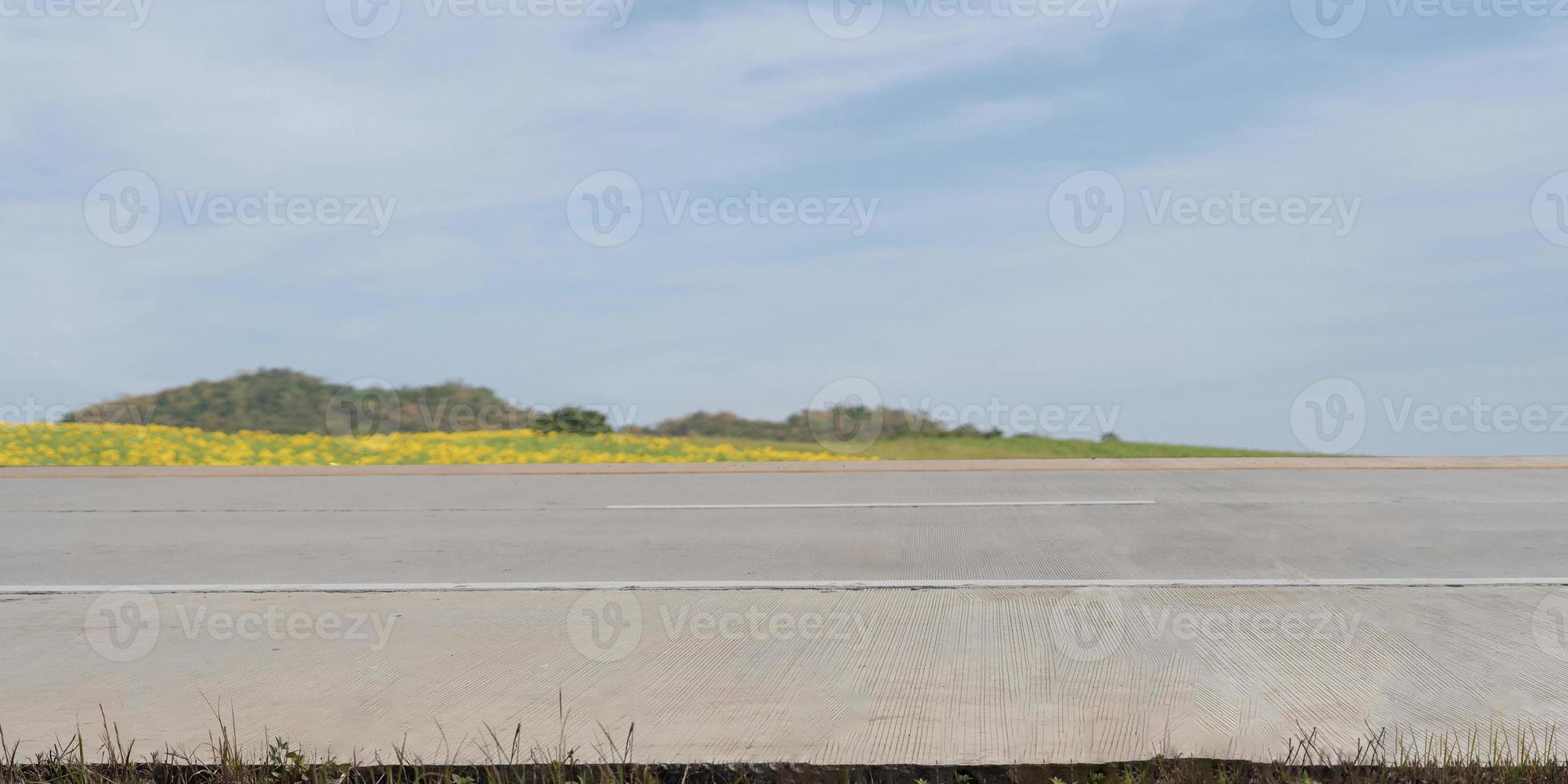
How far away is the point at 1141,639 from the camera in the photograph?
19.6ft

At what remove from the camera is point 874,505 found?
39.6 ft

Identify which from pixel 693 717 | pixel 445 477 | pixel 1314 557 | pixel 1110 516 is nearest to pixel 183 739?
pixel 693 717

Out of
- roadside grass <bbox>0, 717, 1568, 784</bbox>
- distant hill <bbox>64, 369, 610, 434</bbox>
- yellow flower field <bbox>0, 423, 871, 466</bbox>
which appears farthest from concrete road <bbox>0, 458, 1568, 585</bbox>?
distant hill <bbox>64, 369, 610, 434</bbox>

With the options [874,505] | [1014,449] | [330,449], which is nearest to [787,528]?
[874,505]

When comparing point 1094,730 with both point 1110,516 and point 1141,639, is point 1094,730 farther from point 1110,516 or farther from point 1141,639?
point 1110,516

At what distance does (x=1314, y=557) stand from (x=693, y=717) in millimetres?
5789

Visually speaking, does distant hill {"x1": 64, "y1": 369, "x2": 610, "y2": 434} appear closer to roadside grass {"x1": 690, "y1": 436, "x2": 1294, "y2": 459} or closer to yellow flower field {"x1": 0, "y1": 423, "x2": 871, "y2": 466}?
yellow flower field {"x1": 0, "y1": 423, "x2": 871, "y2": 466}

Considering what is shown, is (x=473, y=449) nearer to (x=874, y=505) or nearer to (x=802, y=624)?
(x=874, y=505)

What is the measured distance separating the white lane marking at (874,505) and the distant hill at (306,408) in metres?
13.9

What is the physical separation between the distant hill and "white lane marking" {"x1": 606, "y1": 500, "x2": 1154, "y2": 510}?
1388 centimetres

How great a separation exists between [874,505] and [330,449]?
1340 centimetres

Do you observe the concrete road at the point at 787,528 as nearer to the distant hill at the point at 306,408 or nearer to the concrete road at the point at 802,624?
the concrete road at the point at 802,624

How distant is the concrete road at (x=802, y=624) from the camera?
182 inches

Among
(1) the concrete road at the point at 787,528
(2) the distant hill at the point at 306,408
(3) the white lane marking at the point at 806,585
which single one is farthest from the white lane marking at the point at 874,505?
(2) the distant hill at the point at 306,408
